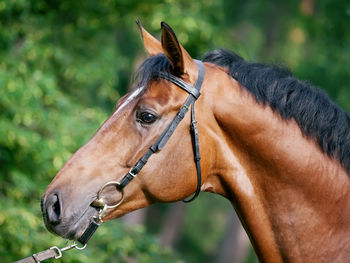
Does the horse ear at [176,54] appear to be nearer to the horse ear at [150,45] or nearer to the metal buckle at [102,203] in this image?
the horse ear at [150,45]

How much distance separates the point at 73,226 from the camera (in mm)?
2699

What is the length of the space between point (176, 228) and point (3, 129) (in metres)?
13.5

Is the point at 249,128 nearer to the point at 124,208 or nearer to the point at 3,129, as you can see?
the point at 124,208

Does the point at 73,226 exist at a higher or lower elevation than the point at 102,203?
lower

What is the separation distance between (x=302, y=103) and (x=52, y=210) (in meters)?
1.73

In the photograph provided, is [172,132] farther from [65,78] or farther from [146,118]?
[65,78]

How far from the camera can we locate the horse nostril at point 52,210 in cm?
267

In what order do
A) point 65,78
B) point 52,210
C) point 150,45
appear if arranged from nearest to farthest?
1. point 52,210
2. point 150,45
3. point 65,78

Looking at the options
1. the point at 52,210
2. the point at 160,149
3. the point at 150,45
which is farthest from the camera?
the point at 150,45

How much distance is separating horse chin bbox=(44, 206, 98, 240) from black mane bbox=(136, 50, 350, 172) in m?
0.94

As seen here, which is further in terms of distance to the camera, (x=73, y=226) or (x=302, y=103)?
(x=302, y=103)

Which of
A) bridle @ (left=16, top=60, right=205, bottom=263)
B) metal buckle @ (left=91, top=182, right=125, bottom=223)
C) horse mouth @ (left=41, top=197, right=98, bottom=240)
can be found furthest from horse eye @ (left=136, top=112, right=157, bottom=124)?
horse mouth @ (left=41, top=197, right=98, bottom=240)

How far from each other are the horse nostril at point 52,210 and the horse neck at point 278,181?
1.06m

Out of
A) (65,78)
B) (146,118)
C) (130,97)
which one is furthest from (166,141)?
(65,78)
